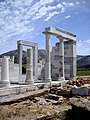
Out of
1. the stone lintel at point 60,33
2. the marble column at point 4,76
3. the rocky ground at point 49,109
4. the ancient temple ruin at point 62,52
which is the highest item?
the stone lintel at point 60,33

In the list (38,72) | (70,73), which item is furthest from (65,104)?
(38,72)

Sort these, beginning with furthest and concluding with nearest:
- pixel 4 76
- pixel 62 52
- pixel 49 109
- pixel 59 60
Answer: pixel 59 60, pixel 62 52, pixel 4 76, pixel 49 109

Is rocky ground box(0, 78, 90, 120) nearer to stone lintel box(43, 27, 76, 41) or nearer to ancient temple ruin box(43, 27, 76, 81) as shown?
ancient temple ruin box(43, 27, 76, 81)

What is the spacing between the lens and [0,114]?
11.7 metres

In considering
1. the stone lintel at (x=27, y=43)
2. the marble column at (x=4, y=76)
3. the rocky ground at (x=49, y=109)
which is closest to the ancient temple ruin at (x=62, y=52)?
the stone lintel at (x=27, y=43)

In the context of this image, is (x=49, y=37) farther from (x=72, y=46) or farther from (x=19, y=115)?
(x=19, y=115)

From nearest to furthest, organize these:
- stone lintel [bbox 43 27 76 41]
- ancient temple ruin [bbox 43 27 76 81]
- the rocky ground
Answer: the rocky ground, stone lintel [bbox 43 27 76 41], ancient temple ruin [bbox 43 27 76 81]

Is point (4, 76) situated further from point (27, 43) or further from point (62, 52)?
point (27, 43)

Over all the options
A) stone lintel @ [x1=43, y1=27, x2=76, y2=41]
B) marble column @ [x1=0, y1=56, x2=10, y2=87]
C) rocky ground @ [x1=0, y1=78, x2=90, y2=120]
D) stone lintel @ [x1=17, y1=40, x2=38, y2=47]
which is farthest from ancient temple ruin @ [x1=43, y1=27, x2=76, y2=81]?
rocky ground @ [x1=0, y1=78, x2=90, y2=120]

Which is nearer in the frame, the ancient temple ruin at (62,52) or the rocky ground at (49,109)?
the rocky ground at (49,109)

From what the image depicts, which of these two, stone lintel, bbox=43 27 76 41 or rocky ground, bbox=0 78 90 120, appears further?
stone lintel, bbox=43 27 76 41

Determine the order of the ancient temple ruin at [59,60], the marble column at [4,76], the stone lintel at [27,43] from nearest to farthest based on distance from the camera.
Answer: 1. the marble column at [4,76]
2. the ancient temple ruin at [59,60]
3. the stone lintel at [27,43]

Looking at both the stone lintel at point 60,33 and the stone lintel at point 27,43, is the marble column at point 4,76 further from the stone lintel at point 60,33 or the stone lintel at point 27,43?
the stone lintel at point 27,43

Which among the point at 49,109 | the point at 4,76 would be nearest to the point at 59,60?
the point at 4,76
